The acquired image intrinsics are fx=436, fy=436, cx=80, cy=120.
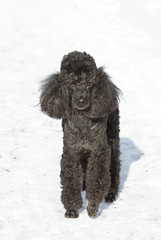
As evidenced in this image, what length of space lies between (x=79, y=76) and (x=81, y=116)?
20.5 inches

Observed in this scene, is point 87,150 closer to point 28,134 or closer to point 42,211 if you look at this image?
point 42,211

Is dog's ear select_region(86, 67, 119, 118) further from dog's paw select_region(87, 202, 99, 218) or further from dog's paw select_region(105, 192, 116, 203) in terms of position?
dog's paw select_region(105, 192, 116, 203)

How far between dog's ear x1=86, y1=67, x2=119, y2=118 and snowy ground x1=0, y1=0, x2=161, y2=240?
1305 millimetres

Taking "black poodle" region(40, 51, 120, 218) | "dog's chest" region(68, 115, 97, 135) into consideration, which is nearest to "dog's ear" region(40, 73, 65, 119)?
"black poodle" region(40, 51, 120, 218)

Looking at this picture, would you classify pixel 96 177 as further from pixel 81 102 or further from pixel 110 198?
pixel 81 102

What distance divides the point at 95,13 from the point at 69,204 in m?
13.5

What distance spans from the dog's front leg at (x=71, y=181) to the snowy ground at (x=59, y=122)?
6.8 inches

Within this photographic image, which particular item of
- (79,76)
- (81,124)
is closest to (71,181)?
(81,124)

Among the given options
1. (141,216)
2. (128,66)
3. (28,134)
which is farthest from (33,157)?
(128,66)

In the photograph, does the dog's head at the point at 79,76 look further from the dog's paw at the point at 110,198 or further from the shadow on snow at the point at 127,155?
the shadow on snow at the point at 127,155

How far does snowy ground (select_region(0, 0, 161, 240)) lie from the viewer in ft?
16.9

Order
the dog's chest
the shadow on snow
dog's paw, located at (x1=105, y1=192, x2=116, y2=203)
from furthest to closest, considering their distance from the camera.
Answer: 1. the shadow on snow
2. dog's paw, located at (x1=105, y1=192, x2=116, y2=203)
3. the dog's chest

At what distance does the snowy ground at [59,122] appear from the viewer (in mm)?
5164

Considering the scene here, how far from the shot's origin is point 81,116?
515 centimetres
